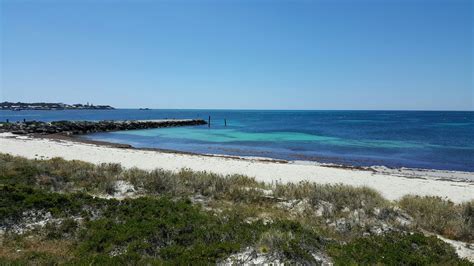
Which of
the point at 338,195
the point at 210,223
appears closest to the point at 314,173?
the point at 338,195

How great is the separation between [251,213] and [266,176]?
8233 millimetres

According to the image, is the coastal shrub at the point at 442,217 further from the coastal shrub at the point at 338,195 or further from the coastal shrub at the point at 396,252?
the coastal shrub at the point at 396,252

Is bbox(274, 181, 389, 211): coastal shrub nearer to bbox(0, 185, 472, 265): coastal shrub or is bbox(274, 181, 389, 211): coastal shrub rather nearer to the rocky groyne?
bbox(0, 185, 472, 265): coastal shrub

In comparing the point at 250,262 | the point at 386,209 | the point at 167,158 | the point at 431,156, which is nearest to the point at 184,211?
the point at 250,262

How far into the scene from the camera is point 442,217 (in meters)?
10.7

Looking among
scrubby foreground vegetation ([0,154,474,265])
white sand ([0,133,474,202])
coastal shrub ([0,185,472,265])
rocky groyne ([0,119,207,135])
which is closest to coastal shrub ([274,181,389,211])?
scrubby foreground vegetation ([0,154,474,265])

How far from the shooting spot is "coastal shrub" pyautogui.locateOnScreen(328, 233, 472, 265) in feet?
22.9

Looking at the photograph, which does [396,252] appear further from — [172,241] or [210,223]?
[172,241]

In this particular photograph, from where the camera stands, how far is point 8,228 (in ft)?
28.6

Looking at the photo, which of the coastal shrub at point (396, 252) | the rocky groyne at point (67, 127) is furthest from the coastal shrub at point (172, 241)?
the rocky groyne at point (67, 127)

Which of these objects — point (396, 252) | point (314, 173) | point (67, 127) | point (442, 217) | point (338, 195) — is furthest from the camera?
point (67, 127)

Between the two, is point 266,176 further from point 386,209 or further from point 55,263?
point 55,263

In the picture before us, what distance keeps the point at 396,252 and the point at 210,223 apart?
13.8 ft

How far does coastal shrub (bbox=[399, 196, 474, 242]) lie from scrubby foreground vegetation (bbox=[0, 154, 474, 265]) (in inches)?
1.1
